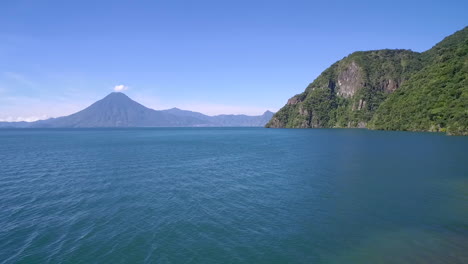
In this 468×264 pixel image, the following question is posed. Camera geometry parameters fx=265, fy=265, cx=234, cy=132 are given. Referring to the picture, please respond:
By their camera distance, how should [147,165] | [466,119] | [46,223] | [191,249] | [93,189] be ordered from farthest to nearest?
1. [466,119]
2. [147,165]
3. [93,189]
4. [46,223]
5. [191,249]

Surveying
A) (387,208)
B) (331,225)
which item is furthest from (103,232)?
(387,208)

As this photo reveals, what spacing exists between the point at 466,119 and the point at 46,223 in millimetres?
162045

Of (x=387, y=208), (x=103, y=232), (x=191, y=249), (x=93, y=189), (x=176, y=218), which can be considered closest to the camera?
(x=191, y=249)

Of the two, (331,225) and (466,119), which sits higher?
(466,119)

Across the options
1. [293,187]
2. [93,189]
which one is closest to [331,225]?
[293,187]

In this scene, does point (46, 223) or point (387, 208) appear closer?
point (46, 223)

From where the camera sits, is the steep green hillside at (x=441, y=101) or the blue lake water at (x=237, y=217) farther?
the steep green hillside at (x=441, y=101)

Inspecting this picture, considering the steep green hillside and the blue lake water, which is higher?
the steep green hillside

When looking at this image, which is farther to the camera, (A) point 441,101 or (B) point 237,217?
(A) point 441,101

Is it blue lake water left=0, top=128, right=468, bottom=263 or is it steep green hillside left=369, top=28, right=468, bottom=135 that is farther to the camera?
steep green hillside left=369, top=28, right=468, bottom=135

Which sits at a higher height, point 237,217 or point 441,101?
point 441,101

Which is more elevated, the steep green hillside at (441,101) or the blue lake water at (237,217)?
the steep green hillside at (441,101)

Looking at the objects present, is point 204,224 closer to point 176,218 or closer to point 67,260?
point 176,218

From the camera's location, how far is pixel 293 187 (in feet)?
134
